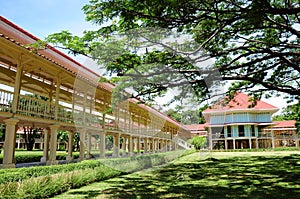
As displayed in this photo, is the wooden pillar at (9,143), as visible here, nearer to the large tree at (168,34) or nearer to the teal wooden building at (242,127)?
the large tree at (168,34)

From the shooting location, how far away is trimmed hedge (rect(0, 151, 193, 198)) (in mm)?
6039

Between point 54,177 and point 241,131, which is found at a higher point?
point 241,131

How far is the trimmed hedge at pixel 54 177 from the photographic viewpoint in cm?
604

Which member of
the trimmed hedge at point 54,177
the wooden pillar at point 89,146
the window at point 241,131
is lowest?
the trimmed hedge at point 54,177

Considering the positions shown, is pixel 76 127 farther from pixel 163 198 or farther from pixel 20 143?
pixel 20 143

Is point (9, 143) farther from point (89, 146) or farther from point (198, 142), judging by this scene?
point (198, 142)

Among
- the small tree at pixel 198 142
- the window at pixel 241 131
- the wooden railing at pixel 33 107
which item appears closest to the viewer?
the wooden railing at pixel 33 107

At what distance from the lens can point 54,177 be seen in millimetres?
7566

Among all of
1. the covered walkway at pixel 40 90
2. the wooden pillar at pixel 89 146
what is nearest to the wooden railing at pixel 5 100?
the covered walkway at pixel 40 90

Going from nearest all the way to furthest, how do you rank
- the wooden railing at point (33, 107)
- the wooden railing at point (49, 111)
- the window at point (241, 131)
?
the wooden railing at point (49, 111), the wooden railing at point (33, 107), the window at point (241, 131)

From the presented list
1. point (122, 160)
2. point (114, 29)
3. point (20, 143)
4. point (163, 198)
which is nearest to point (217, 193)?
point (163, 198)

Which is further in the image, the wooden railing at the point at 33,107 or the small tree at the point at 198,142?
the small tree at the point at 198,142

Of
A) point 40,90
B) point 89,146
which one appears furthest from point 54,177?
point 89,146

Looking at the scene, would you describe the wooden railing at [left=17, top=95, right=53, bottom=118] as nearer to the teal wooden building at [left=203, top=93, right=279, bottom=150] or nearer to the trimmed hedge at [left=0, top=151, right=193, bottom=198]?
the trimmed hedge at [left=0, top=151, right=193, bottom=198]
